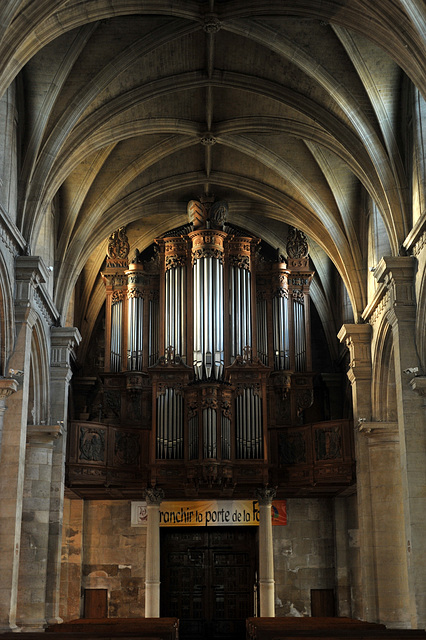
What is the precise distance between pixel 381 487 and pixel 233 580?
7.74m

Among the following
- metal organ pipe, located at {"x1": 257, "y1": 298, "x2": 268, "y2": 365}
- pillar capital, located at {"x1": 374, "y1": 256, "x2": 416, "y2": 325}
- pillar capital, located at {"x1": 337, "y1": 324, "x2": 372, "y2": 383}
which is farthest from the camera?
metal organ pipe, located at {"x1": 257, "y1": 298, "x2": 268, "y2": 365}

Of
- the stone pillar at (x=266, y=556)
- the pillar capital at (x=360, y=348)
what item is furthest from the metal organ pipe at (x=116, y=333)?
the pillar capital at (x=360, y=348)

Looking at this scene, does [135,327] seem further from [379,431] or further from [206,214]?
[379,431]

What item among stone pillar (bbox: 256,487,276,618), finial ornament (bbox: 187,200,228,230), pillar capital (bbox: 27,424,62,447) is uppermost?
finial ornament (bbox: 187,200,228,230)

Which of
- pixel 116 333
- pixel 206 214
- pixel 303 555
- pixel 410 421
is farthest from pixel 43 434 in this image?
pixel 303 555

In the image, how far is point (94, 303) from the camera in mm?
28000

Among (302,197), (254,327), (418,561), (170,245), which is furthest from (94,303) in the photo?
(418,561)

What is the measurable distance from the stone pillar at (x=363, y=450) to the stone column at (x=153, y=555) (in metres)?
5.82

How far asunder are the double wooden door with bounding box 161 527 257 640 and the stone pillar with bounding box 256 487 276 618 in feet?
8.87

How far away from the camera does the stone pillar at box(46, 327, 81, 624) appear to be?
20.6 m

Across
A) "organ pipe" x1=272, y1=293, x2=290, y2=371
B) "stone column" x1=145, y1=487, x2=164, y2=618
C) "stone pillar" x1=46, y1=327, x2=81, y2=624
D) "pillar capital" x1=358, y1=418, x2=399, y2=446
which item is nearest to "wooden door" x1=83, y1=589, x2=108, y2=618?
"stone column" x1=145, y1=487, x2=164, y2=618

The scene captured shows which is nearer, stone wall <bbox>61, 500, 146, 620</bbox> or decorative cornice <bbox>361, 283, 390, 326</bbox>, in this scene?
decorative cornice <bbox>361, 283, 390, 326</bbox>

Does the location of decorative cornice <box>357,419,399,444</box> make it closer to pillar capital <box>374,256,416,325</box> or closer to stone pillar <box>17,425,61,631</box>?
pillar capital <box>374,256,416,325</box>

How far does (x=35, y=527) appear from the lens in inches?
801
